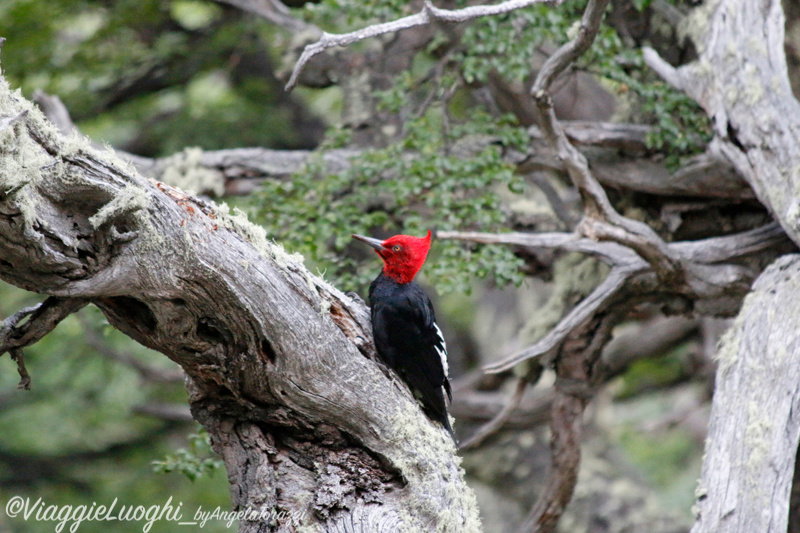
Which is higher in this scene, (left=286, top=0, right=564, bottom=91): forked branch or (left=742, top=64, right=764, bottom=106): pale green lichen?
(left=286, top=0, right=564, bottom=91): forked branch

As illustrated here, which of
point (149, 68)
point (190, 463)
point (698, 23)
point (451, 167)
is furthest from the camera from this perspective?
point (149, 68)

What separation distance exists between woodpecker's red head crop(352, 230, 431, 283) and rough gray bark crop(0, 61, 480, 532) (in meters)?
0.21

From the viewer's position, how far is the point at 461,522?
2510 millimetres

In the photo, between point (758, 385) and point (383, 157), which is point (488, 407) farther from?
point (758, 385)

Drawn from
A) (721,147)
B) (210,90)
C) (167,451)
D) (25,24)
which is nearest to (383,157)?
(721,147)

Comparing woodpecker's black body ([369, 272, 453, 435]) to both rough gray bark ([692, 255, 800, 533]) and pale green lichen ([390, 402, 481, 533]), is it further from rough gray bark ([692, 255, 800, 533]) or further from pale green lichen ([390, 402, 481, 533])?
rough gray bark ([692, 255, 800, 533])

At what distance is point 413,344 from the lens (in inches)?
99.3

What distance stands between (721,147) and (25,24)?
4.56m

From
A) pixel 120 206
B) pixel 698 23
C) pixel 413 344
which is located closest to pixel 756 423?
pixel 413 344

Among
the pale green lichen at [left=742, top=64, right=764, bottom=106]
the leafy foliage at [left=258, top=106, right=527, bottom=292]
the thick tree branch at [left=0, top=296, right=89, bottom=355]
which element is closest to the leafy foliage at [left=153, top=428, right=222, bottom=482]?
the leafy foliage at [left=258, top=106, right=527, bottom=292]

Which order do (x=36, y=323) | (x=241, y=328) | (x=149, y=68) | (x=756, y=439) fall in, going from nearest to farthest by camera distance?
(x=36, y=323), (x=241, y=328), (x=756, y=439), (x=149, y=68)

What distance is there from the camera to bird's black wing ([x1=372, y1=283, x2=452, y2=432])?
98.5 inches

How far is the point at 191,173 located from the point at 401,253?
6.46 ft

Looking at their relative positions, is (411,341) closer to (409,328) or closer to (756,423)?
(409,328)
